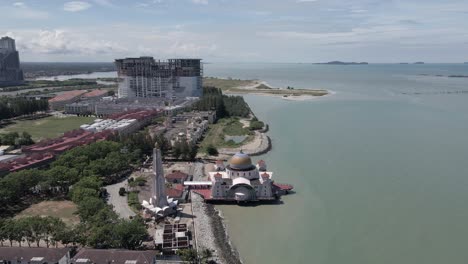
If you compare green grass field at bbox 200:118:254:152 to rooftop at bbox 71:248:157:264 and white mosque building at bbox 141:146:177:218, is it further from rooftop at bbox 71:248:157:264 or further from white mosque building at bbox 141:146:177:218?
rooftop at bbox 71:248:157:264

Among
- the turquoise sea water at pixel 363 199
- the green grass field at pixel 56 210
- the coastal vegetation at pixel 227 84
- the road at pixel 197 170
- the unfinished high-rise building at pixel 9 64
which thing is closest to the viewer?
the turquoise sea water at pixel 363 199

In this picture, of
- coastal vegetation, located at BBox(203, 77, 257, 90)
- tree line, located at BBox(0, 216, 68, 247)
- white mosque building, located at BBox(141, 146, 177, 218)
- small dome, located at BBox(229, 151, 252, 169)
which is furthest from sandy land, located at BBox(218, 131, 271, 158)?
coastal vegetation, located at BBox(203, 77, 257, 90)

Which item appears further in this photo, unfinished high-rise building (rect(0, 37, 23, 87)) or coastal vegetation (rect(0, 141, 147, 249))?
unfinished high-rise building (rect(0, 37, 23, 87))

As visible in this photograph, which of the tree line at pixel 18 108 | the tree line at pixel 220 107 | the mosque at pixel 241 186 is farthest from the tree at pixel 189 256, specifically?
the tree line at pixel 18 108

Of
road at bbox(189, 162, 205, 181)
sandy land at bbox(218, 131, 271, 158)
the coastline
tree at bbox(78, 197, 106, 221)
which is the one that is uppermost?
tree at bbox(78, 197, 106, 221)

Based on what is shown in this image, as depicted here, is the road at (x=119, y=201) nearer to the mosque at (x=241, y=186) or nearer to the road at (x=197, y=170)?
the mosque at (x=241, y=186)

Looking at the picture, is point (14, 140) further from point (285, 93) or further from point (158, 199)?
point (285, 93)

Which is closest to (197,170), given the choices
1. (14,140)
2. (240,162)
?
(240,162)
